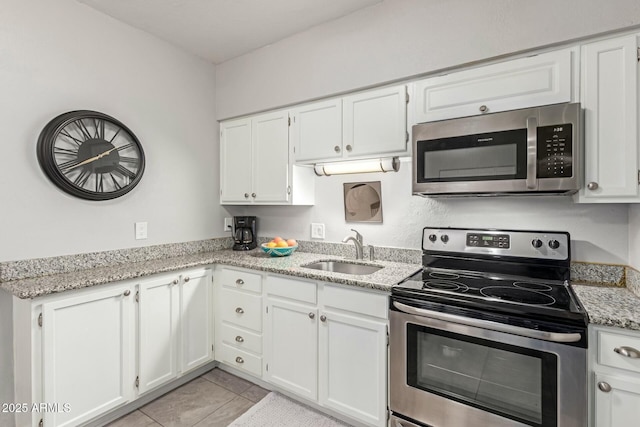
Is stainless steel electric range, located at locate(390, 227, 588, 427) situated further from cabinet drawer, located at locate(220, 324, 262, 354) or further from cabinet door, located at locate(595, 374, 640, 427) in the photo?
cabinet drawer, located at locate(220, 324, 262, 354)

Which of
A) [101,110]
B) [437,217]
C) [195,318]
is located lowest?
[195,318]

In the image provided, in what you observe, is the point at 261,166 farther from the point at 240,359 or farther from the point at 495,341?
the point at 495,341

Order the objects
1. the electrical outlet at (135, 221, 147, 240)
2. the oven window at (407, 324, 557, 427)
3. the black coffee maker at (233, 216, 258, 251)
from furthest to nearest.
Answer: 1. the black coffee maker at (233, 216, 258, 251)
2. the electrical outlet at (135, 221, 147, 240)
3. the oven window at (407, 324, 557, 427)

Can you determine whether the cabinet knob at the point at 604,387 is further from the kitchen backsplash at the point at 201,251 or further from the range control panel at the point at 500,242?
the range control panel at the point at 500,242

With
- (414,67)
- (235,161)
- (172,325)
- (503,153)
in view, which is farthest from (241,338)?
(414,67)

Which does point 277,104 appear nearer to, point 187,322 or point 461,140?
point 461,140

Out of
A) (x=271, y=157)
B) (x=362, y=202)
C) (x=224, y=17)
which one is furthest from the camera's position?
(x=271, y=157)

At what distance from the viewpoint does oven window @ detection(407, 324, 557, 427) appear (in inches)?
51.3

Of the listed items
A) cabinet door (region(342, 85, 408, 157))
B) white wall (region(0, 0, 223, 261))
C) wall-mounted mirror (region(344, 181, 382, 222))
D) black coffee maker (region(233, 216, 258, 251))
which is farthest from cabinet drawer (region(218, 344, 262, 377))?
cabinet door (region(342, 85, 408, 157))

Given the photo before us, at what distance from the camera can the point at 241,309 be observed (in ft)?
7.70

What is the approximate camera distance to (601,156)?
1487 millimetres

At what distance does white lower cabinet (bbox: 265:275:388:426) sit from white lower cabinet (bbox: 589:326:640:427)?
0.87 meters

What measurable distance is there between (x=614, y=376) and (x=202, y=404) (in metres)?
2.25

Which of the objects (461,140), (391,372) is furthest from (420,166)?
(391,372)
